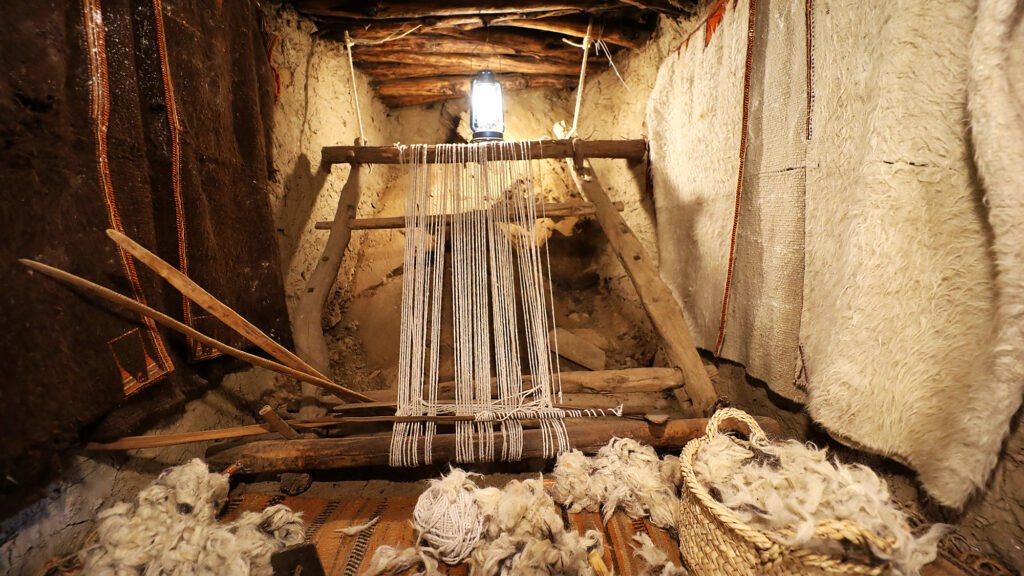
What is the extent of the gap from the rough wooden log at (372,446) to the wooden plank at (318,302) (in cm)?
25

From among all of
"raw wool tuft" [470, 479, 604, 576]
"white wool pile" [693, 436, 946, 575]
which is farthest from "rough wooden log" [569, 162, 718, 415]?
"raw wool tuft" [470, 479, 604, 576]

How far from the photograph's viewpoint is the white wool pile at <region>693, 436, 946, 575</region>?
0.84m

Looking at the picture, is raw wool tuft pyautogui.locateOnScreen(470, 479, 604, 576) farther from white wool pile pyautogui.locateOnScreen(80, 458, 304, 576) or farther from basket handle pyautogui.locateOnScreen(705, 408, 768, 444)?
white wool pile pyautogui.locateOnScreen(80, 458, 304, 576)

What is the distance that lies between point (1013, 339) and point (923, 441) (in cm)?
38

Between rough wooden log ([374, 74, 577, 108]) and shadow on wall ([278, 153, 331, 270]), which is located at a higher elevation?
rough wooden log ([374, 74, 577, 108])

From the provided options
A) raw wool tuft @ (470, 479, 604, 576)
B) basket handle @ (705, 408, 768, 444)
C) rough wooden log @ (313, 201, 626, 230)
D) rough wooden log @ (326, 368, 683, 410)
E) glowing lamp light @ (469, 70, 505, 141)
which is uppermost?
glowing lamp light @ (469, 70, 505, 141)

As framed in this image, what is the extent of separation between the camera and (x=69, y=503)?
1164mm


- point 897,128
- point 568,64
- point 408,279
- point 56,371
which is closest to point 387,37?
point 568,64

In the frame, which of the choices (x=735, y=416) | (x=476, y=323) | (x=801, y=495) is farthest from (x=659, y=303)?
(x=801, y=495)

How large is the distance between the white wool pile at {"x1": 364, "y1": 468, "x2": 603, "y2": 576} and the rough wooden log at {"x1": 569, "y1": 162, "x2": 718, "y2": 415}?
84 cm

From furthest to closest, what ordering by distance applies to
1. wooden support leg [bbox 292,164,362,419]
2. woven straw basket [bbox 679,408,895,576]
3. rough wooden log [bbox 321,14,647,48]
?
rough wooden log [bbox 321,14,647,48]
wooden support leg [bbox 292,164,362,419]
woven straw basket [bbox 679,408,895,576]

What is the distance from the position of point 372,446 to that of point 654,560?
3.30ft

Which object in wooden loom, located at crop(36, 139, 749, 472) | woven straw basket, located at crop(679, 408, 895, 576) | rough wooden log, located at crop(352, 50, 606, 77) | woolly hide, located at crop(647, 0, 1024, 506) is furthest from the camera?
rough wooden log, located at crop(352, 50, 606, 77)

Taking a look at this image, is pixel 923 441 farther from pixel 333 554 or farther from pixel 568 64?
pixel 568 64
